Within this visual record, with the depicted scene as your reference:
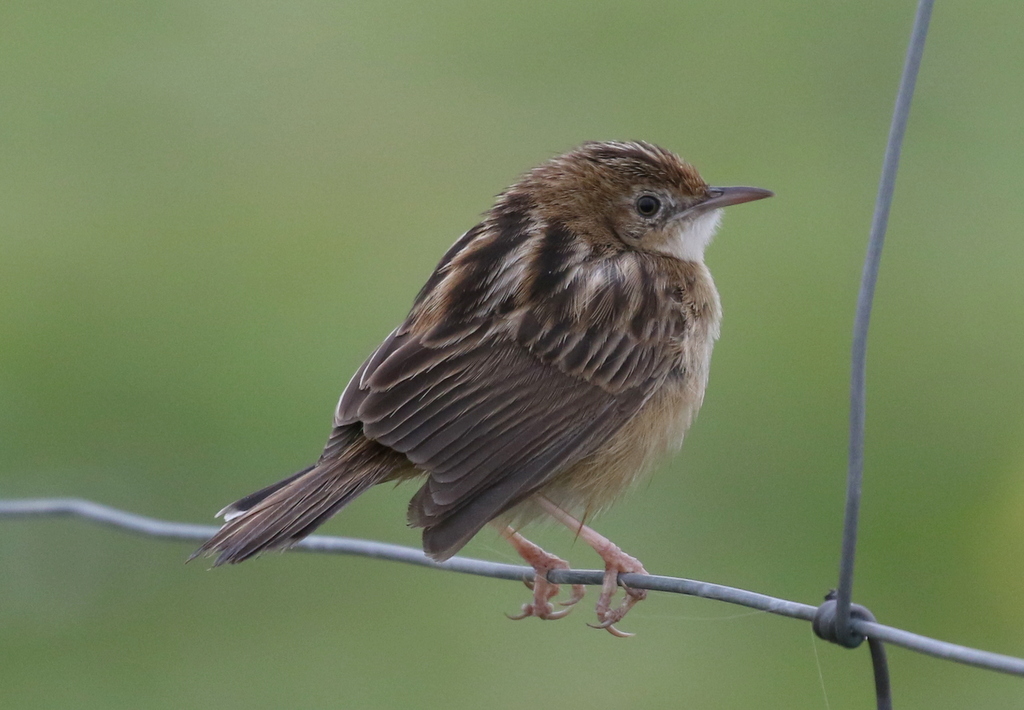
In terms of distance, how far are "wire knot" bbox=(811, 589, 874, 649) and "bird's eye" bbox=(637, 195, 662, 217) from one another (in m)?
2.85

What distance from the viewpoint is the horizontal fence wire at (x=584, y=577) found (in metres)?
3.21

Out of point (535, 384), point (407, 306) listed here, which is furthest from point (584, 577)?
point (407, 306)

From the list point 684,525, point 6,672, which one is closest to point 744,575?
point 684,525

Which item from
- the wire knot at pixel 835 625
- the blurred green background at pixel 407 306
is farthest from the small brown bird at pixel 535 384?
the blurred green background at pixel 407 306

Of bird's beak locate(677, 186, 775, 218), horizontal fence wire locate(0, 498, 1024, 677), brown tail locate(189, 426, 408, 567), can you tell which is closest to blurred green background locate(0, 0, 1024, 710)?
bird's beak locate(677, 186, 775, 218)

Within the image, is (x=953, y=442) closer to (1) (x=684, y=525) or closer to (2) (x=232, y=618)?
(1) (x=684, y=525)

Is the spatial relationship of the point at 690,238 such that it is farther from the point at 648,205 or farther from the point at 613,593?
the point at 613,593

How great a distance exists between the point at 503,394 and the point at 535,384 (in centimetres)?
15

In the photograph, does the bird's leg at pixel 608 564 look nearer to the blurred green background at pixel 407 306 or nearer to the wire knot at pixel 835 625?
the blurred green background at pixel 407 306

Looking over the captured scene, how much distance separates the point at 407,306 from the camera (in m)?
12.0

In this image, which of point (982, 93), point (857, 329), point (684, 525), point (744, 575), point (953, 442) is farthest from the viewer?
point (982, 93)

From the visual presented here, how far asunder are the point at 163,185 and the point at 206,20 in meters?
4.09

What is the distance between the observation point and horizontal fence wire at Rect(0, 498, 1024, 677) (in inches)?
127

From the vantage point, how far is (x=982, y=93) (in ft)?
47.5
